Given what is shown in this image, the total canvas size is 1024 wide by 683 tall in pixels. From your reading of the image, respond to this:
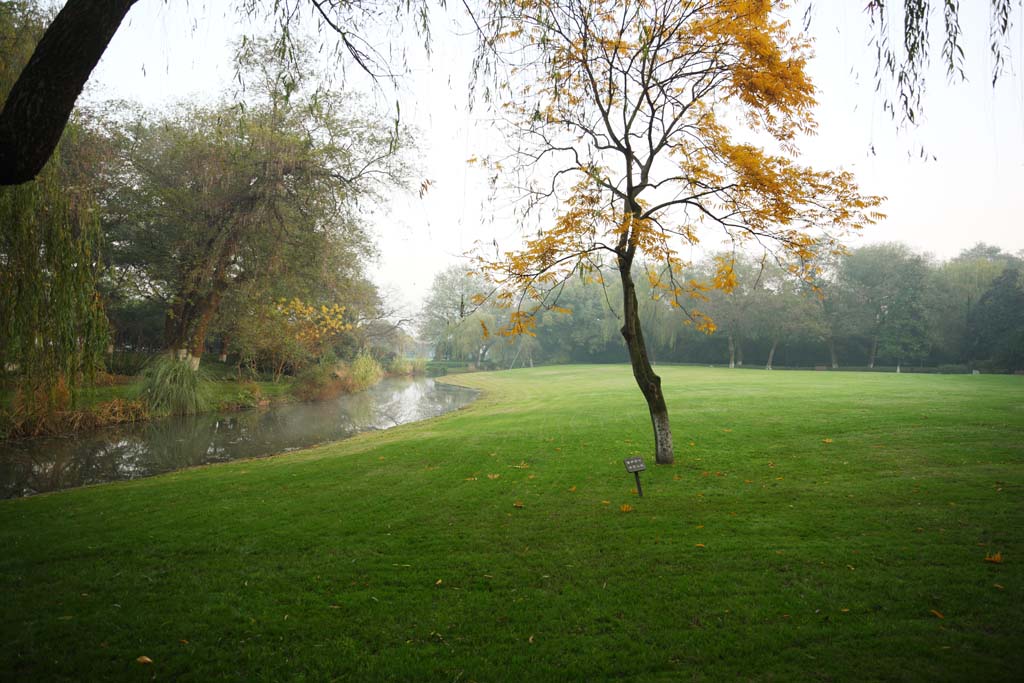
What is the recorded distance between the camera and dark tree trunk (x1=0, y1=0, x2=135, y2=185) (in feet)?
9.48

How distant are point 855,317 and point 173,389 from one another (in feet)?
157

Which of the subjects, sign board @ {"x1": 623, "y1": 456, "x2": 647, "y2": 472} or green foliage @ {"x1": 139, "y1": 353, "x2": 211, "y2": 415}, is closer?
sign board @ {"x1": 623, "y1": 456, "x2": 647, "y2": 472}

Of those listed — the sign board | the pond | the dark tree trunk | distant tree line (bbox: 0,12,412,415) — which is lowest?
the pond

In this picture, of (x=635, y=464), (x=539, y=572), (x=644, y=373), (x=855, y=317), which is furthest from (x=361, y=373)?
(x=855, y=317)

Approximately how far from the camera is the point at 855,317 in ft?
140

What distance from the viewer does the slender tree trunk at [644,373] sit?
7766mm

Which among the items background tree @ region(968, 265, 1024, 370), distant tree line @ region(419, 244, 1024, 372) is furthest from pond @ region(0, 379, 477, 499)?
background tree @ region(968, 265, 1024, 370)

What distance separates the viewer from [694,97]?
7.98 meters

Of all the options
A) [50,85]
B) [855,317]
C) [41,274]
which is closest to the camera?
[50,85]

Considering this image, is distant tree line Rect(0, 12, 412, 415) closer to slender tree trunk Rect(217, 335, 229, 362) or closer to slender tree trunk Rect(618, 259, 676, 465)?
slender tree trunk Rect(217, 335, 229, 362)

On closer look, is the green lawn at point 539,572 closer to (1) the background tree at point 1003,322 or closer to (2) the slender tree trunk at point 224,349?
(2) the slender tree trunk at point 224,349

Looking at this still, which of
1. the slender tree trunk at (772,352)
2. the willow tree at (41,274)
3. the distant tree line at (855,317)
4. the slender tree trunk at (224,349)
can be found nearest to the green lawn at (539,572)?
the willow tree at (41,274)

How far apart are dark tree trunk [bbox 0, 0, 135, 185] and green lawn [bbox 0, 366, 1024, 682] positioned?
3093mm

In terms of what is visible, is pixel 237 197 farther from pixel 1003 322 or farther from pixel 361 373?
pixel 1003 322
